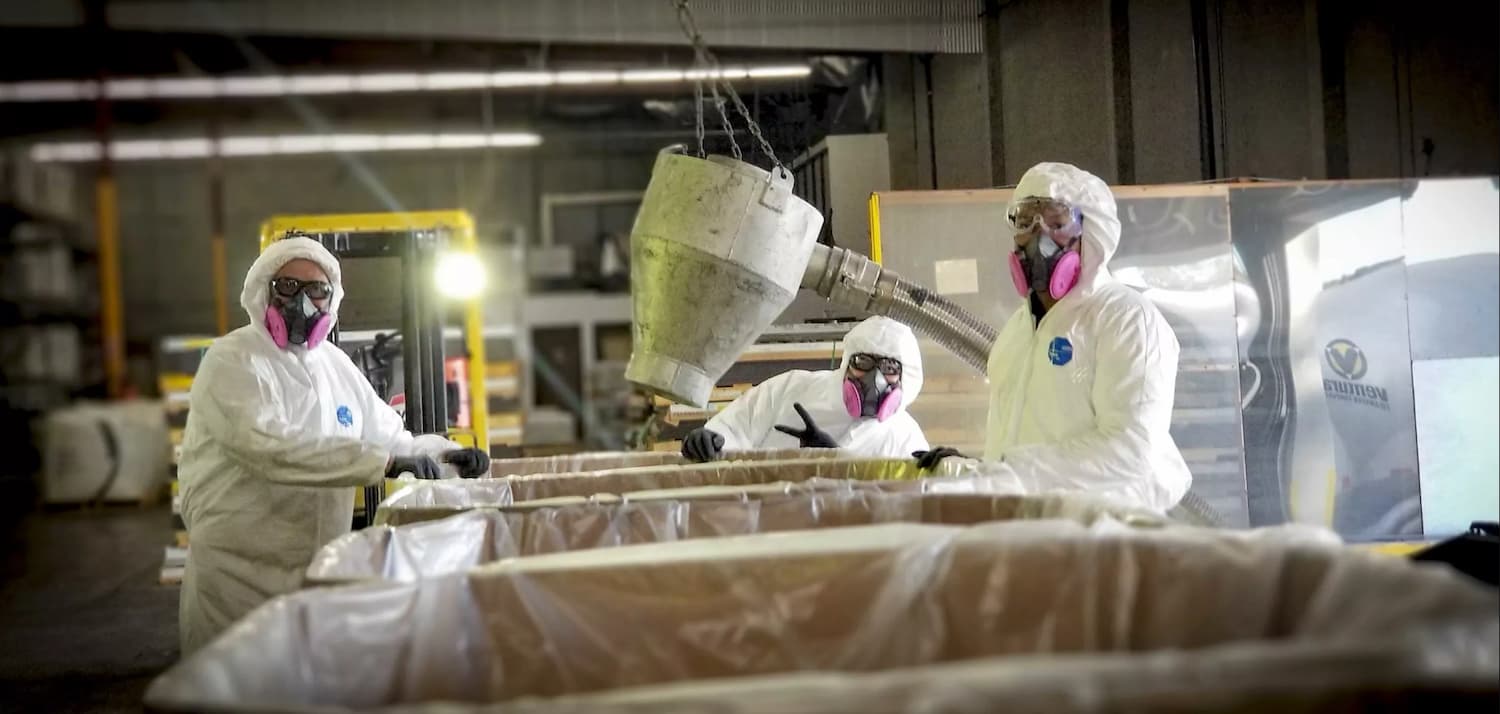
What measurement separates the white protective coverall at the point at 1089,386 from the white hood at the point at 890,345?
844 mm

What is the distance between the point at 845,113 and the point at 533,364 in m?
7.37

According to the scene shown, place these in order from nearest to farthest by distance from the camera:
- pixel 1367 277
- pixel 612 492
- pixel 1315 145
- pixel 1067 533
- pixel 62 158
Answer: pixel 1067 533
pixel 612 492
pixel 1367 277
pixel 1315 145
pixel 62 158

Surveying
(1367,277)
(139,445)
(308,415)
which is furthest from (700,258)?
(139,445)

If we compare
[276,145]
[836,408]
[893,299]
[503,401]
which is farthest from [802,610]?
[276,145]

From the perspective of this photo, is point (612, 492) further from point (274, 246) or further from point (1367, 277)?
point (1367, 277)

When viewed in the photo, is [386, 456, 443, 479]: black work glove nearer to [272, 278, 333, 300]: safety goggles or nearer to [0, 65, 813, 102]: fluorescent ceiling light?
[272, 278, 333, 300]: safety goggles

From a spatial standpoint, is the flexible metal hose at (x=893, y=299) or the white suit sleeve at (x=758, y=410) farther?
the white suit sleeve at (x=758, y=410)

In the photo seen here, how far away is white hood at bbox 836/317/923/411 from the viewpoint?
13.5 feet

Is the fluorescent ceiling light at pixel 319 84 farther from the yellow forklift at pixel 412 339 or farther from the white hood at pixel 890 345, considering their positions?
the white hood at pixel 890 345

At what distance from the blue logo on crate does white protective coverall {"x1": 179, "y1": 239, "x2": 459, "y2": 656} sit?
158cm

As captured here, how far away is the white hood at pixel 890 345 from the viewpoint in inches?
163

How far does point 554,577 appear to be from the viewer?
193cm

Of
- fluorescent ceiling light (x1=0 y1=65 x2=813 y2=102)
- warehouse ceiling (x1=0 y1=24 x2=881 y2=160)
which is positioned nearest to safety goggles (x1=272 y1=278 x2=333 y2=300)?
warehouse ceiling (x1=0 y1=24 x2=881 y2=160)

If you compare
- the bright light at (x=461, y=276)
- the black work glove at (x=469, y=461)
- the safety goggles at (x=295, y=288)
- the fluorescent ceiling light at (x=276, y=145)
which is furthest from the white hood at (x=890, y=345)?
the fluorescent ceiling light at (x=276, y=145)
